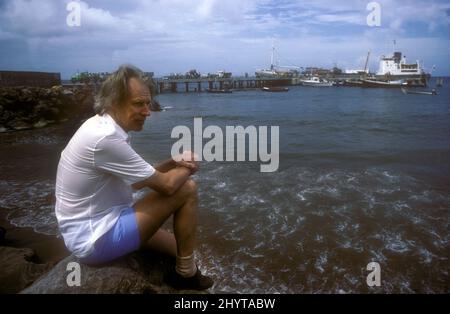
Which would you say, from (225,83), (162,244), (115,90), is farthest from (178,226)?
(225,83)

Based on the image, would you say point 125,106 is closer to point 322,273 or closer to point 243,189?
point 322,273

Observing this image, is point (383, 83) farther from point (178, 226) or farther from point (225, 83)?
point (178, 226)

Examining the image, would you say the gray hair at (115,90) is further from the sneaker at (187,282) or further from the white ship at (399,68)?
the white ship at (399,68)

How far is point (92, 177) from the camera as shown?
2.71 m

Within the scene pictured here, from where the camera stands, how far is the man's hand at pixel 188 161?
3.29m

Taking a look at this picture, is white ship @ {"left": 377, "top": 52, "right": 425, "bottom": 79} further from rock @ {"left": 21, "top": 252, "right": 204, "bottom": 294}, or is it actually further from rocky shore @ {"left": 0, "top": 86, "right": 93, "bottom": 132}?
rock @ {"left": 21, "top": 252, "right": 204, "bottom": 294}

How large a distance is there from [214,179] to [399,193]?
239 inches

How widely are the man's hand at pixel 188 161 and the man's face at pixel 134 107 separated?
61cm

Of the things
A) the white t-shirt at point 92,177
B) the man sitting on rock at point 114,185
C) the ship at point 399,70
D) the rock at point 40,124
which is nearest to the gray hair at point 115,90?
the man sitting on rock at point 114,185

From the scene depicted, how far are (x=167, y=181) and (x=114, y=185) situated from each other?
0.49 meters

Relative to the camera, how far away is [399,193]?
9.74 m
